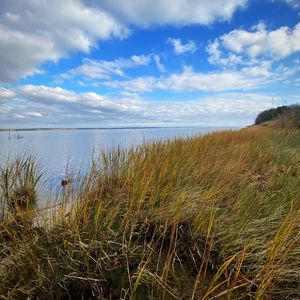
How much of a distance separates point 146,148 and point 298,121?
1278cm

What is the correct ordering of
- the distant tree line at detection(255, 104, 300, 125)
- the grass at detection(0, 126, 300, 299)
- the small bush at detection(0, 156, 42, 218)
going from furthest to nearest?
1. the distant tree line at detection(255, 104, 300, 125)
2. the small bush at detection(0, 156, 42, 218)
3. the grass at detection(0, 126, 300, 299)

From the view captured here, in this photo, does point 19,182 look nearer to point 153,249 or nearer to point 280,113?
point 153,249

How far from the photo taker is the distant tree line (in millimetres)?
15898

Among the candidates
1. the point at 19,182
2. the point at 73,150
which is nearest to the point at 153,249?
A: the point at 19,182

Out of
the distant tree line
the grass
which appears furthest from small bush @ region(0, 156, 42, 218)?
the distant tree line

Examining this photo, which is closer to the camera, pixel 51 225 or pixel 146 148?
pixel 51 225

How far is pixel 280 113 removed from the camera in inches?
894

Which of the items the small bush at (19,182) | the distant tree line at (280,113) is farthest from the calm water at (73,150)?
the distant tree line at (280,113)

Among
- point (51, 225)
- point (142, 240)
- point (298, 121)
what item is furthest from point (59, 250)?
point (298, 121)

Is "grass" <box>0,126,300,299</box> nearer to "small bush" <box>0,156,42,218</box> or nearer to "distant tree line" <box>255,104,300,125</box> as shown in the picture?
"small bush" <box>0,156,42,218</box>

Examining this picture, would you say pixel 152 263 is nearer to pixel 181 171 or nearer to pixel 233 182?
pixel 181 171

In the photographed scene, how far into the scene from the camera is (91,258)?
207 centimetres

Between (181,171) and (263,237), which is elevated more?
(181,171)

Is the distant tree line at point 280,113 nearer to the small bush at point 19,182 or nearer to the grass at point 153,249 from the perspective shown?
the grass at point 153,249
